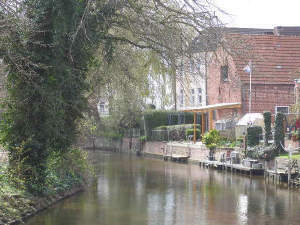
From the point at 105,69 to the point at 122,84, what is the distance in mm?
2003

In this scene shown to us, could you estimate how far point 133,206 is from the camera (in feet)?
54.7

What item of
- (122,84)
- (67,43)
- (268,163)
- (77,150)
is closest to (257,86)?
(268,163)

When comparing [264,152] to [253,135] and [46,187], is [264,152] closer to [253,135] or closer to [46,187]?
[253,135]

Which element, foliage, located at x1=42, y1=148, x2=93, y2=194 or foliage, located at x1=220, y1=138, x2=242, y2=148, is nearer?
foliage, located at x1=42, y1=148, x2=93, y2=194

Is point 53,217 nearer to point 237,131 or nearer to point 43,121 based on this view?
point 43,121

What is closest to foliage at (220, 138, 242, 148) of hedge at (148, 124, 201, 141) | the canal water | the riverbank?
the canal water

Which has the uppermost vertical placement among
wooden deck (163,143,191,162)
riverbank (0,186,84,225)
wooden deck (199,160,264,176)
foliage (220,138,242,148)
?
foliage (220,138,242,148)

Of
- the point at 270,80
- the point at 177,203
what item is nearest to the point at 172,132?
the point at 270,80

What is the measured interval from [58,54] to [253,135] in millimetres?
14277

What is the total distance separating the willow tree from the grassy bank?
0.56 m

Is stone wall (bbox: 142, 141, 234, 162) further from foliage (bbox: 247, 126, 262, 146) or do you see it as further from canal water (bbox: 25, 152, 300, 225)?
canal water (bbox: 25, 152, 300, 225)

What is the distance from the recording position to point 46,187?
16312 millimetres

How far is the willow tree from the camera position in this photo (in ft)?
48.3

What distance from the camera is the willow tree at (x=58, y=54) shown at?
1473cm
